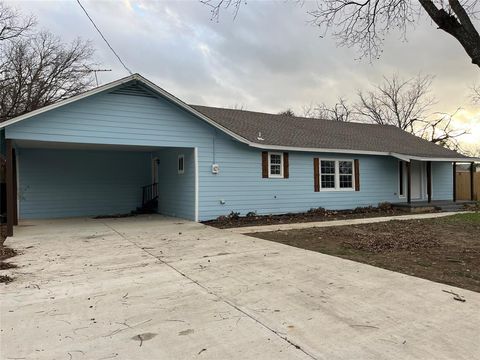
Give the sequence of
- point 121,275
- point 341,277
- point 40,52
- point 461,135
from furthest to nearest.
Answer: point 461,135, point 40,52, point 121,275, point 341,277

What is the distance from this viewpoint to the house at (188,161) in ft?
36.7

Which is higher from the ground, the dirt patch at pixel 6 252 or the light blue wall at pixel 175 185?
the light blue wall at pixel 175 185

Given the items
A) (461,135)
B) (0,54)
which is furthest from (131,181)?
(461,135)

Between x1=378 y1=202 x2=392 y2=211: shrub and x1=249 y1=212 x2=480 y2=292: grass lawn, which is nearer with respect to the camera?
x1=249 y1=212 x2=480 y2=292: grass lawn

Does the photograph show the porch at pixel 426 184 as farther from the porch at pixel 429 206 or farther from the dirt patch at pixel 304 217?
the dirt patch at pixel 304 217

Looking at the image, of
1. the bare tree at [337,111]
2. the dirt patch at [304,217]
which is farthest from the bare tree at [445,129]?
the dirt patch at [304,217]

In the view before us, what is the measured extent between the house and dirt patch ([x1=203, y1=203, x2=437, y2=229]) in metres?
0.30

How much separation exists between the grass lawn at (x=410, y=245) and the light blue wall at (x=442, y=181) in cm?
705

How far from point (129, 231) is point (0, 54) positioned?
17087 millimetres

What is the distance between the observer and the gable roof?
489 inches

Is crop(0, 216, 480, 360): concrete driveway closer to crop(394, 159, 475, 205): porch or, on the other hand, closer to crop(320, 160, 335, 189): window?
crop(320, 160, 335, 189): window

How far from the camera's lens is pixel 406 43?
10.1 meters

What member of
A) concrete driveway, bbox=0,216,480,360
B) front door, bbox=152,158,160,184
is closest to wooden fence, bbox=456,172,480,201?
front door, bbox=152,158,160,184

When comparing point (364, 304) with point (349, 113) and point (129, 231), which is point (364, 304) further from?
point (349, 113)
